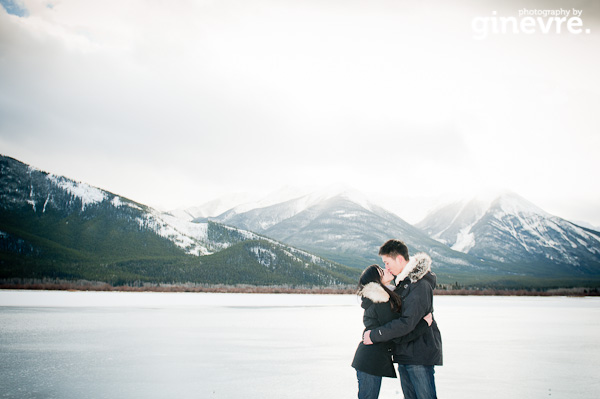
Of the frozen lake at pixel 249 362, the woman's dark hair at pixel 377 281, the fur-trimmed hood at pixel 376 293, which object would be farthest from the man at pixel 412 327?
the frozen lake at pixel 249 362

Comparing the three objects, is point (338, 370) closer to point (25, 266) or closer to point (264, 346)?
point (264, 346)

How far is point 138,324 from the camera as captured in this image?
82.5ft

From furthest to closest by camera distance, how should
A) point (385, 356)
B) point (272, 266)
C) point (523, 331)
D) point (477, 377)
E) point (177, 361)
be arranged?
point (272, 266), point (523, 331), point (177, 361), point (477, 377), point (385, 356)

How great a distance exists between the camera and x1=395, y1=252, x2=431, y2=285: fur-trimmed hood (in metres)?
5.69

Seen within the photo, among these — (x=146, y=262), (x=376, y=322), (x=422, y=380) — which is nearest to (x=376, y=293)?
(x=376, y=322)

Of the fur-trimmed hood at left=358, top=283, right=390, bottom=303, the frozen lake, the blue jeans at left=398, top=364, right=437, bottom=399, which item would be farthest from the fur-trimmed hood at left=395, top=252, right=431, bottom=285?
the frozen lake

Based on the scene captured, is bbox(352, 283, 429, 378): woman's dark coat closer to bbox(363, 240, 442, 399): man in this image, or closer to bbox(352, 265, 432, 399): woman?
bbox(352, 265, 432, 399): woman

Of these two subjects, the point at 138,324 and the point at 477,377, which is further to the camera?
the point at 138,324

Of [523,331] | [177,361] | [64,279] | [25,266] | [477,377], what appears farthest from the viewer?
[25,266]

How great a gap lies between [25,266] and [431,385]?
537 feet

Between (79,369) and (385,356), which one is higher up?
(385,356)

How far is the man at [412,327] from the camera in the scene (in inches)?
218

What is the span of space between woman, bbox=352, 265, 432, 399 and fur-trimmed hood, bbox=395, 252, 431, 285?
0.93ft

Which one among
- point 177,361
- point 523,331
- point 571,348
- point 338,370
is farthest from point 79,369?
point 523,331
